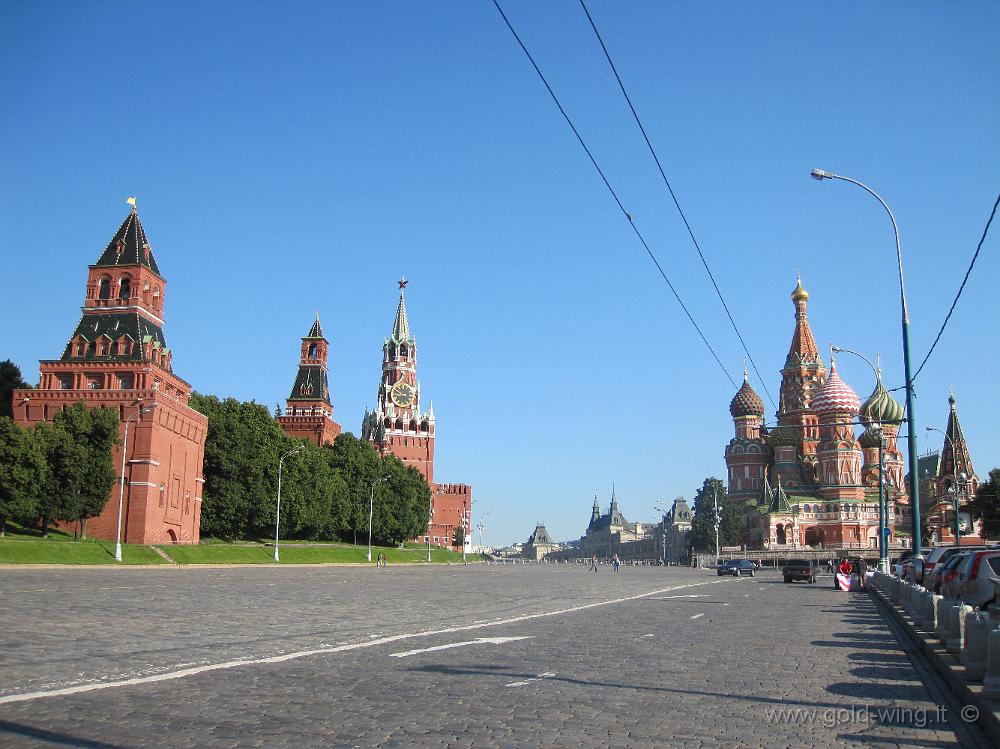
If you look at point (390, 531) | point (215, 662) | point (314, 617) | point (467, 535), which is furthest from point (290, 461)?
point (467, 535)

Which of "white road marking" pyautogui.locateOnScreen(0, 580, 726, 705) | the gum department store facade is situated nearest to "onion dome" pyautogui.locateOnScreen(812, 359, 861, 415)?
the gum department store facade

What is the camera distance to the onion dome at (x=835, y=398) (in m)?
124

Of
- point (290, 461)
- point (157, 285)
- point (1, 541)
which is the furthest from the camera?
point (290, 461)

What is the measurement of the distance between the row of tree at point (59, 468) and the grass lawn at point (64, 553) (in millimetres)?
4294

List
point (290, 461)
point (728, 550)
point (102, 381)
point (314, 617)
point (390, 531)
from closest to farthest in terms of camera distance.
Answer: point (314, 617) < point (102, 381) < point (290, 461) < point (390, 531) < point (728, 550)

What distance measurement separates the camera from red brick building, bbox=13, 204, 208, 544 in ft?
203

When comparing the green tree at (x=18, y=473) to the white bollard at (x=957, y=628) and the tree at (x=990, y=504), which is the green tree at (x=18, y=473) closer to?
the white bollard at (x=957, y=628)

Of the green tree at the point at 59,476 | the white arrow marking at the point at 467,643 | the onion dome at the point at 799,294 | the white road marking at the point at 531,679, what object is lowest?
the white arrow marking at the point at 467,643

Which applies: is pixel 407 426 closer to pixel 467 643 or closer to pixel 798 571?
pixel 798 571

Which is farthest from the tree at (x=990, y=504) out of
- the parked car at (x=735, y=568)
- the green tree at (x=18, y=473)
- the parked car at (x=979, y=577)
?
the green tree at (x=18, y=473)

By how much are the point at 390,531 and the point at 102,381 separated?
44196 millimetres

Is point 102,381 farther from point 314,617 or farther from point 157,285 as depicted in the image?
point 314,617

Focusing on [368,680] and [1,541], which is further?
[1,541]

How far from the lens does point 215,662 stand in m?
10.6
